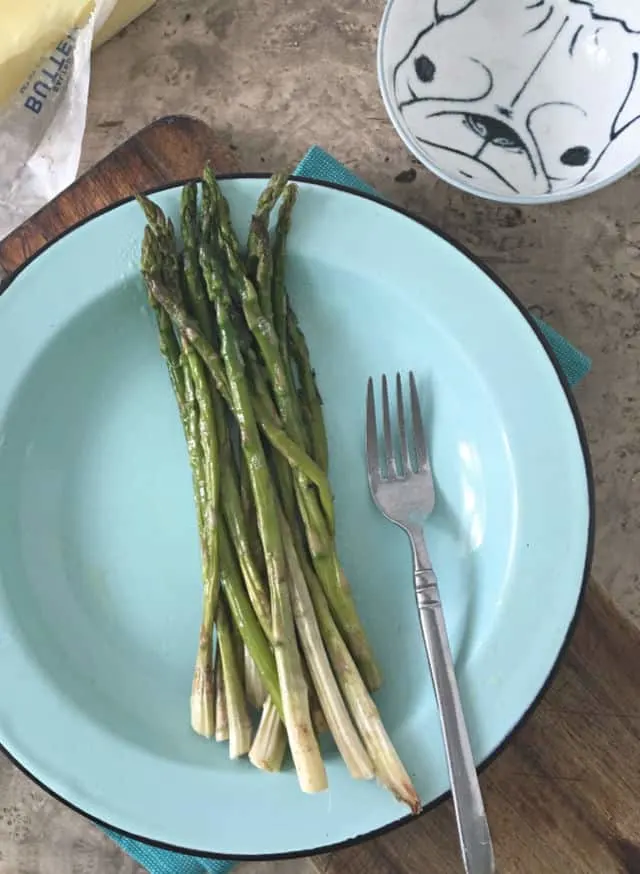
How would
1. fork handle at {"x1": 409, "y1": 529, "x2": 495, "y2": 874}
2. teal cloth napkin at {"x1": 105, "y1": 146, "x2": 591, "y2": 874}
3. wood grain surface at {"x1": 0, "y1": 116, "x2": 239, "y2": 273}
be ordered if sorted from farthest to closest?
wood grain surface at {"x1": 0, "y1": 116, "x2": 239, "y2": 273} → teal cloth napkin at {"x1": 105, "y1": 146, "x2": 591, "y2": 874} → fork handle at {"x1": 409, "y1": 529, "x2": 495, "y2": 874}

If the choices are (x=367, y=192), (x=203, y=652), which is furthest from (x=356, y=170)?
(x=203, y=652)

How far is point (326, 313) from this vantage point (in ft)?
3.97

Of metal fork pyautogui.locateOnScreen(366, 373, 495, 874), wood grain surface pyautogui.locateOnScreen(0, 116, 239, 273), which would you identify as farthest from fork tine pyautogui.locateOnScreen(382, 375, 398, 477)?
wood grain surface pyautogui.locateOnScreen(0, 116, 239, 273)

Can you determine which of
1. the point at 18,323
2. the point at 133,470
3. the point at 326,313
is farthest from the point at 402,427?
the point at 18,323

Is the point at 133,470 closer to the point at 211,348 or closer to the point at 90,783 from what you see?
the point at 211,348

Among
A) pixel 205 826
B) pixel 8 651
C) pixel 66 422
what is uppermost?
pixel 66 422

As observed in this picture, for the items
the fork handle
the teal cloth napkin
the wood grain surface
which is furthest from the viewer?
the wood grain surface

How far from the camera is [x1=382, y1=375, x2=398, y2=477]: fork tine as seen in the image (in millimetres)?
1152

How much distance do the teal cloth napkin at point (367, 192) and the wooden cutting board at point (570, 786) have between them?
163mm

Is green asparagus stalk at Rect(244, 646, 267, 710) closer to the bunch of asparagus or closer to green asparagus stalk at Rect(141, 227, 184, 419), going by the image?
the bunch of asparagus

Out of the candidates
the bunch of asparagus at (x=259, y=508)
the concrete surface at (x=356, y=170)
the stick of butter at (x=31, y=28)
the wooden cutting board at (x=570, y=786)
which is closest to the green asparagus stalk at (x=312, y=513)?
the bunch of asparagus at (x=259, y=508)

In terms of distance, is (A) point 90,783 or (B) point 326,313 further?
(B) point 326,313

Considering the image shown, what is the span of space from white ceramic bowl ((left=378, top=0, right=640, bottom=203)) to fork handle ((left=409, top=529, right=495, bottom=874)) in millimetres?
556

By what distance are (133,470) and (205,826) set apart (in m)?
0.46
